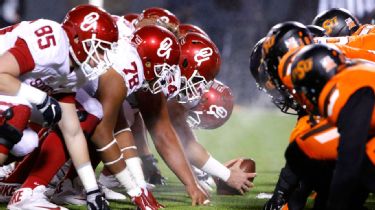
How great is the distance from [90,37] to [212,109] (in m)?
1.64

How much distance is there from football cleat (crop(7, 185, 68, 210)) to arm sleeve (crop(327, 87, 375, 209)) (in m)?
1.43

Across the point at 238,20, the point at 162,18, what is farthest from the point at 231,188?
the point at 238,20

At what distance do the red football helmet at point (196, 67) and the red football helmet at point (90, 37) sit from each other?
903 mm

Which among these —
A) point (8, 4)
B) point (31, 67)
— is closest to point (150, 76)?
point (31, 67)

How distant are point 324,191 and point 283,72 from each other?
0.47 m

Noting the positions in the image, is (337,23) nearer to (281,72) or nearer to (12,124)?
(281,72)

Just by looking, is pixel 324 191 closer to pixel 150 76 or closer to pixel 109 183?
pixel 150 76

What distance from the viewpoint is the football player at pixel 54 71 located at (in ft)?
12.2

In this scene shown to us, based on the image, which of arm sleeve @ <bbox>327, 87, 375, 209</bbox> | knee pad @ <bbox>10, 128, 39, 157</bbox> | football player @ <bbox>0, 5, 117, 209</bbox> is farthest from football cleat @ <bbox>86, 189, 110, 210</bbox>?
arm sleeve @ <bbox>327, 87, 375, 209</bbox>

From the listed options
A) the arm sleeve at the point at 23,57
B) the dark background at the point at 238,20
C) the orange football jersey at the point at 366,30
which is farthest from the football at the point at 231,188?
the dark background at the point at 238,20

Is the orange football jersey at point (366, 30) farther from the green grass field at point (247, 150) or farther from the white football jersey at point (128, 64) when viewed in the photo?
the white football jersey at point (128, 64)

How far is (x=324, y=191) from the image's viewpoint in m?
3.38

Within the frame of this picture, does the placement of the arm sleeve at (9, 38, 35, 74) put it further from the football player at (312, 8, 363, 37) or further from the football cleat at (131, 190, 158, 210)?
the football player at (312, 8, 363, 37)

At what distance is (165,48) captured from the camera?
4441 millimetres
